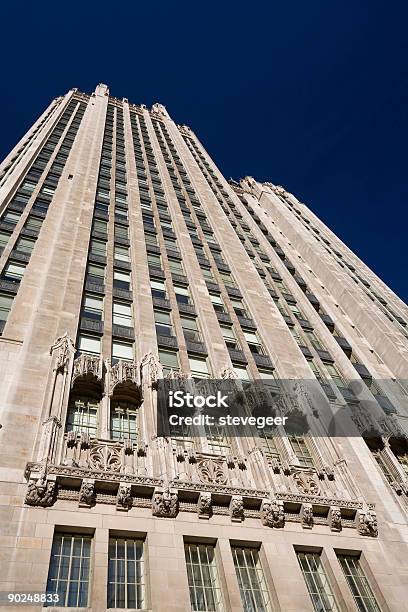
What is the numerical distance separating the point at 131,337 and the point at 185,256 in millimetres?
13922

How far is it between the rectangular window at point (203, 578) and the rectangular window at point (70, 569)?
11.3 feet

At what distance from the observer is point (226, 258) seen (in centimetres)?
4203

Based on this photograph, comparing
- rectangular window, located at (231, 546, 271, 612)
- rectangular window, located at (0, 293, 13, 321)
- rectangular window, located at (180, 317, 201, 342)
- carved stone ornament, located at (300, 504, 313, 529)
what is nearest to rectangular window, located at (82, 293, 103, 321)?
rectangular window, located at (0, 293, 13, 321)

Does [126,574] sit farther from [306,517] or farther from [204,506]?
[306,517]

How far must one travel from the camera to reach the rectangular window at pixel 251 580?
1579 centimetres

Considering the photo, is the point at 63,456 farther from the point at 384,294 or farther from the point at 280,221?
the point at 280,221

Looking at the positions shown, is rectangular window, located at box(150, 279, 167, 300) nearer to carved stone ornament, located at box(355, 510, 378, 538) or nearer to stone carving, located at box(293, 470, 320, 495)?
stone carving, located at box(293, 470, 320, 495)

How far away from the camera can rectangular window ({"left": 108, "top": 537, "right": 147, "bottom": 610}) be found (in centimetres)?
1448

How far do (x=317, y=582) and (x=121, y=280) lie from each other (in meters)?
21.4

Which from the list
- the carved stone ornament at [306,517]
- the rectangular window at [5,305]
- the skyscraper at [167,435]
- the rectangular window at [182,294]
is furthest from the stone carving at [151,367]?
the rectangular window at [182,294]

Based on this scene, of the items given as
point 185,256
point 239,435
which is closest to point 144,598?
point 239,435

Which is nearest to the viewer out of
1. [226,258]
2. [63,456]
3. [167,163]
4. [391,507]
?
[63,456]

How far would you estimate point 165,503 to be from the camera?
16984mm

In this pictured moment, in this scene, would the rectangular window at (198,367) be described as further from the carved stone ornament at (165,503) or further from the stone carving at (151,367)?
the carved stone ornament at (165,503)
